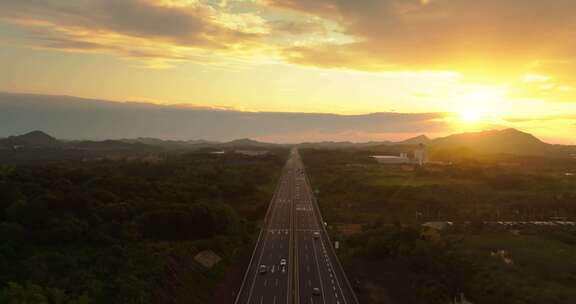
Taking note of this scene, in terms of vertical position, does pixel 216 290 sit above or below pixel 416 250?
below

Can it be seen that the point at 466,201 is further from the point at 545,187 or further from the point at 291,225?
the point at 291,225

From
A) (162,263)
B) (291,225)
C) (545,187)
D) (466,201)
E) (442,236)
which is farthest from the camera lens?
(545,187)

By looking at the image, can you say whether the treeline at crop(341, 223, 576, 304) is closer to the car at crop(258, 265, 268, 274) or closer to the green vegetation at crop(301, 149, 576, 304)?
the green vegetation at crop(301, 149, 576, 304)

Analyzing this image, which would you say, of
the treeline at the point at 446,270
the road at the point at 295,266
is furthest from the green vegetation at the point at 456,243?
the road at the point at 295,266

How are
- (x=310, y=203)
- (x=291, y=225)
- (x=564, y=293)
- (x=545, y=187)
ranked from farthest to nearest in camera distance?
(x=545, y=187) → (x=310, y=203) → (x=291, y=225) → (x=564, y=293)

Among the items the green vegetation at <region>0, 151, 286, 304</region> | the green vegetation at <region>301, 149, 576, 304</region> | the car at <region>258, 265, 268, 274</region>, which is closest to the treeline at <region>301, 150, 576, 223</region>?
the green vegetation at <region>301, 149, 576, 304</region>

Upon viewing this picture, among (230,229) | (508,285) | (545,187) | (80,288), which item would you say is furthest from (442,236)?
(545,187)

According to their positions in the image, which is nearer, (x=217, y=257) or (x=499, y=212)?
(x=217, y=257)
